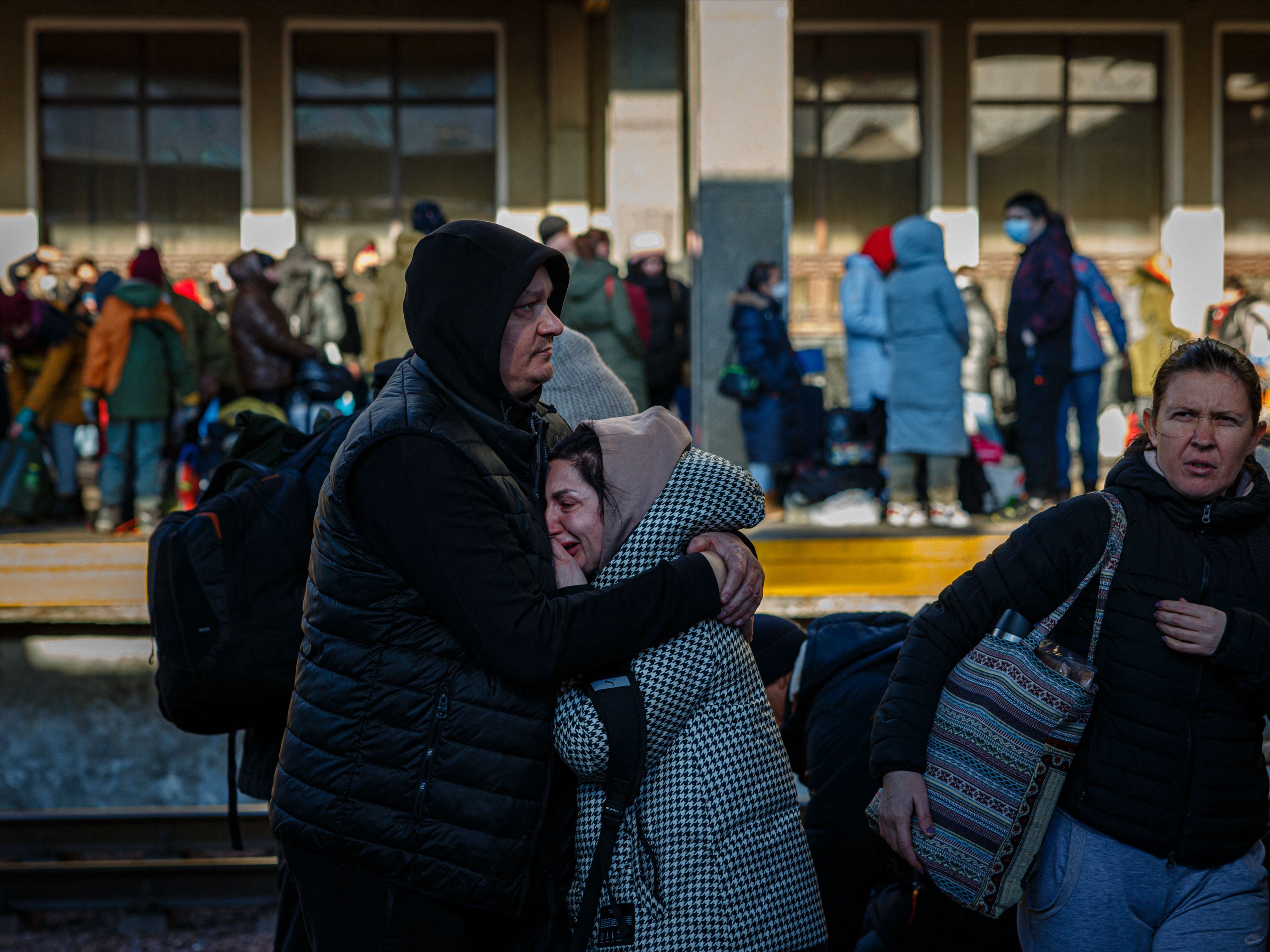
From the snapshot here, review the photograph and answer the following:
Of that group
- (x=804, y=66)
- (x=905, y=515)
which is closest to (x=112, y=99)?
(x=804, y=66)

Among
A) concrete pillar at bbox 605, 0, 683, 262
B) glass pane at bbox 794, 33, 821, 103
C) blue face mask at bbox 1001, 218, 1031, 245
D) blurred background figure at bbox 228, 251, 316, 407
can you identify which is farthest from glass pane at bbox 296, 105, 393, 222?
blue face mask at bbox 1001, 218, 1031, 245

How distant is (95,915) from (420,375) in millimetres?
3880

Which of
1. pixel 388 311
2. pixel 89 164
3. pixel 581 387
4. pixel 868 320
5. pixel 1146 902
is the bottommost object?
pixel 1146 902

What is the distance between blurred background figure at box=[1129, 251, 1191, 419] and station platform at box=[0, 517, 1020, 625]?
394 centimetres

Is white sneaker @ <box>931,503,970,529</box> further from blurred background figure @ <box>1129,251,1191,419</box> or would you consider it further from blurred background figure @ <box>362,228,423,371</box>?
blurred background figure @ <box>362,228,423,371</box>

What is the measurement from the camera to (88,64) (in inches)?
614

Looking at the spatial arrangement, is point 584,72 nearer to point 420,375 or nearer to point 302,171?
point 302,171

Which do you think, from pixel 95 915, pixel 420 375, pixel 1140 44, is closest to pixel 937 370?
pixel 95 915

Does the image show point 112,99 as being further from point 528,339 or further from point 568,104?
point 528,339

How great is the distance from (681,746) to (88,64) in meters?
16.0

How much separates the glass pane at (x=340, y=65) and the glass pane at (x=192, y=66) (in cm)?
82

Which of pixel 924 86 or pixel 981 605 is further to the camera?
pixel 924 86

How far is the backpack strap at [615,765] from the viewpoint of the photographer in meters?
2.18

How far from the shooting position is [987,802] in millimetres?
2469
